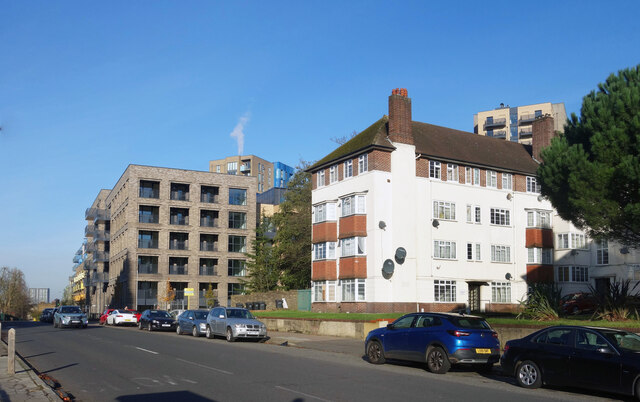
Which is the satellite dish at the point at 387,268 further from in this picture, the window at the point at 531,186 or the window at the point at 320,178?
the window at the point at 531,186

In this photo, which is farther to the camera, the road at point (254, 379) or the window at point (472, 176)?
the window at point (472, 176)

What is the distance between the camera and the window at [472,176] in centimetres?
4316

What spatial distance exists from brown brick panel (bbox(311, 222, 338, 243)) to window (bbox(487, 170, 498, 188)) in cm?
1157

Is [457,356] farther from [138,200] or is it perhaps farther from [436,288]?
[138,200]

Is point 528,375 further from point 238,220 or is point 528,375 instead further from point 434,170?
point 238,220

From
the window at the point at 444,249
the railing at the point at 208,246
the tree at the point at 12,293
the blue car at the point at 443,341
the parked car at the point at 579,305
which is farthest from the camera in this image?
the tree at the point at 12,293

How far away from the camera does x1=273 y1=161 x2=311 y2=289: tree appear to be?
57.1 metres

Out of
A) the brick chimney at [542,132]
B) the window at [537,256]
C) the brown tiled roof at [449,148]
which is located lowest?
the window at [537,256]

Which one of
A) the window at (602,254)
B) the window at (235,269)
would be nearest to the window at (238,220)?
the window at (235,269)

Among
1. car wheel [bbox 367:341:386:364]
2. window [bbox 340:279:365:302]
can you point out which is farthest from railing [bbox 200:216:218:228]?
car wheel [bbox 367:341:386:364]

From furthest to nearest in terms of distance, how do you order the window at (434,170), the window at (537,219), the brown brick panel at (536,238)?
the window at (537,219)
the brown brick panel at (536,238)
the window at (434,170)

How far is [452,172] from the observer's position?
4259 cm

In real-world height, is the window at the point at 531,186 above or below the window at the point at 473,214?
above

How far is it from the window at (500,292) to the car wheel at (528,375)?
3074 centimetres
